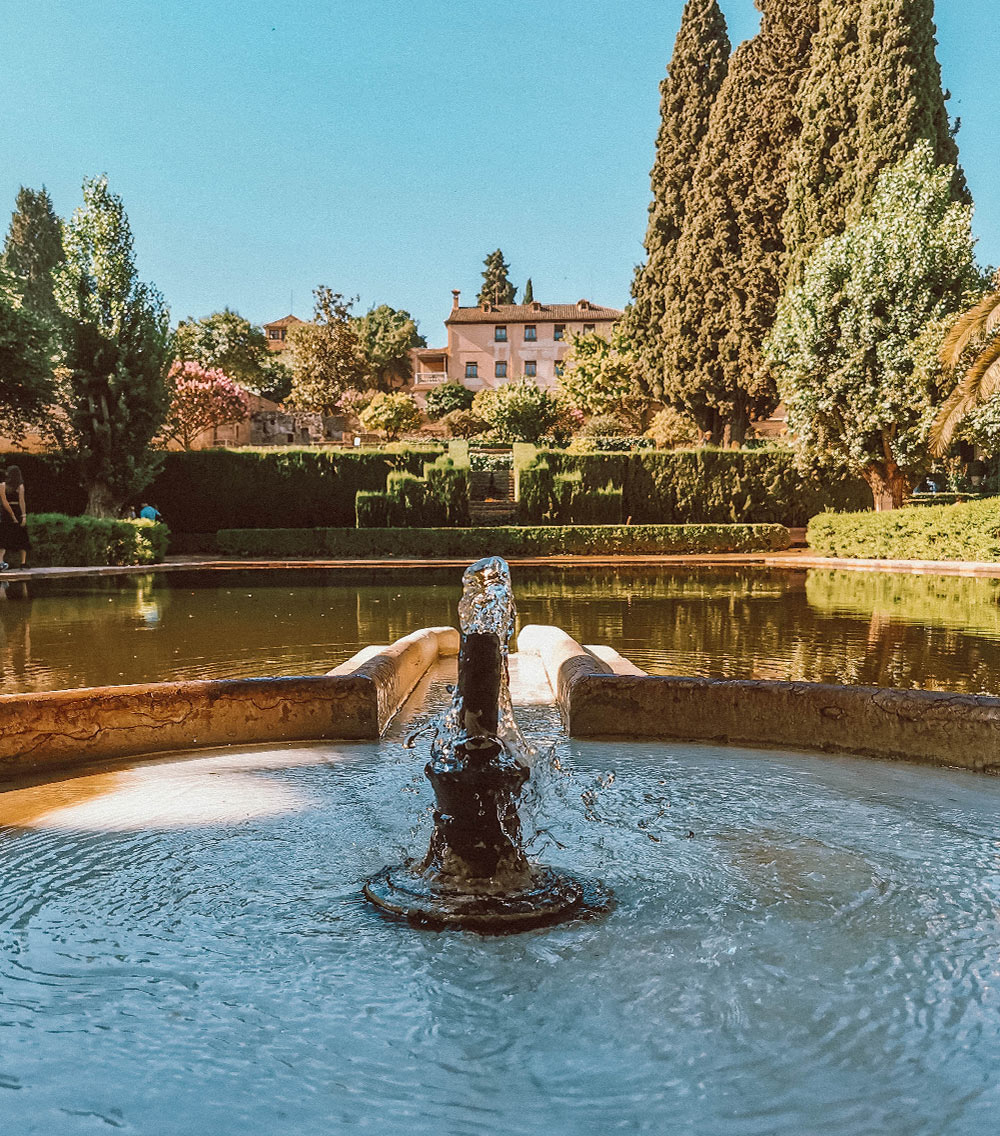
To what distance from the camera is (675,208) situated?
31453 millimetres

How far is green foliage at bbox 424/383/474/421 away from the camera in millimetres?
52281

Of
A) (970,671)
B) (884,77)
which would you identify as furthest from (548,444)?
(970,671)

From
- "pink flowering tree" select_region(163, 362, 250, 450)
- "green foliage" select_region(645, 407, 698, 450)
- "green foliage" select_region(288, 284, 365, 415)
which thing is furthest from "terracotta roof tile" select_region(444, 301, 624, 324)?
"green foliage" select_region(645, 407, 698, 450)

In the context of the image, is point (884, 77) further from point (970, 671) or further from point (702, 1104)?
point (702, 1104)

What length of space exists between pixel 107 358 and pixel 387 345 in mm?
47802

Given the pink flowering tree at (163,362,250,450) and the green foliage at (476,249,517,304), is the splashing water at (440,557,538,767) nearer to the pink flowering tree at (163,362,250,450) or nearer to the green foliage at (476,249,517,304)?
the pink flowering tree at (163,362,250,450)

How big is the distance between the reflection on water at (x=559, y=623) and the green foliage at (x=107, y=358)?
4.95 metres

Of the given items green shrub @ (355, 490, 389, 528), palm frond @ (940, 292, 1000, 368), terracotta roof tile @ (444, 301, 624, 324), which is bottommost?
green shrub @ (355, 490, 389, 528)

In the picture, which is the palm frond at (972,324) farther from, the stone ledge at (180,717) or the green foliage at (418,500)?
the green foliage at (418,500)

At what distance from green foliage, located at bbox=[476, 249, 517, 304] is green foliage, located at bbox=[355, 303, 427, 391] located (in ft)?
20.4

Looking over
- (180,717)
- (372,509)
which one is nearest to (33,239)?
(372,509)

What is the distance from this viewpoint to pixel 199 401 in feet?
132

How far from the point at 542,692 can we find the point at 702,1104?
410 centimetres

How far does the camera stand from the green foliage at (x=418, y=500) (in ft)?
79.0
